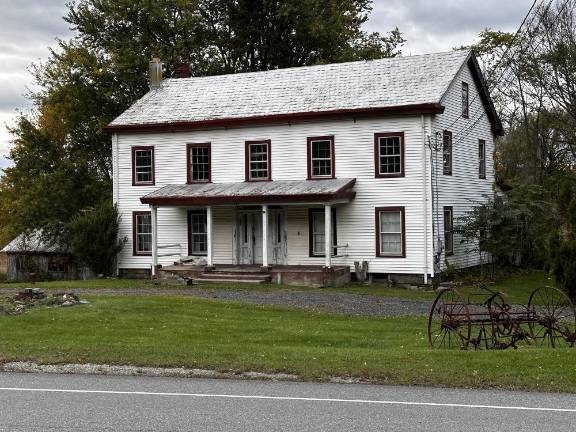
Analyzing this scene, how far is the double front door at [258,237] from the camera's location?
29.8 meters

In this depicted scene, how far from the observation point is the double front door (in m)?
29.8

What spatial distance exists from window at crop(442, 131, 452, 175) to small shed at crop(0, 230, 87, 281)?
1629cm

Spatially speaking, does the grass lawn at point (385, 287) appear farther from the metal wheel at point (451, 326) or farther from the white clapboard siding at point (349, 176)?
the metal wheel at point (451, 326)

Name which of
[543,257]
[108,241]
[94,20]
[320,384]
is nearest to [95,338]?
[320,384]

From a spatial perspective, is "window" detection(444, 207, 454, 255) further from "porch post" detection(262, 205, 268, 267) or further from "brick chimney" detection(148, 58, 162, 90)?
"brick chimney" detection(148, 58, 162, 90)

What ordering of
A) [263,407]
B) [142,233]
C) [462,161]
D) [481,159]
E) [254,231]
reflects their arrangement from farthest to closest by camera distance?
[481,159] < [142,233] < [254,231] < [462,161] < [263,407]

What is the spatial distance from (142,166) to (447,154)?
12435mm

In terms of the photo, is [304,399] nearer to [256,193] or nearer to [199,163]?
[256,193]

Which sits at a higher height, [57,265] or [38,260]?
[38,260]

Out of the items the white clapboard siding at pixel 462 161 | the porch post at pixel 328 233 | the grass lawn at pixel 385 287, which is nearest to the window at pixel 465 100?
the white clapboard siding at pixel 462 161

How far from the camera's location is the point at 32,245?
36438 mm

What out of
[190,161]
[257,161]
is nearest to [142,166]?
[190,161]

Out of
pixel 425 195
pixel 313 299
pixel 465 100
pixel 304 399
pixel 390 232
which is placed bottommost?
pixel 304 399

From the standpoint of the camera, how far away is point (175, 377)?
11703mm
